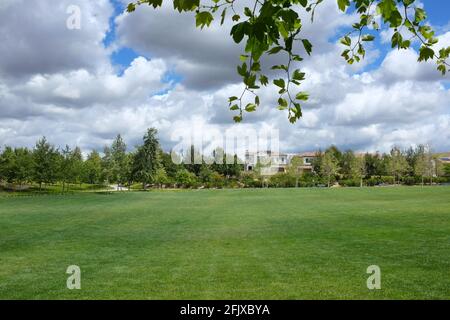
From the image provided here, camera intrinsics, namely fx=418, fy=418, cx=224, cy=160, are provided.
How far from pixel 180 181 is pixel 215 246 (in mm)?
80710

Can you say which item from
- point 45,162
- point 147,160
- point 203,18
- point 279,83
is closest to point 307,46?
point 279,83

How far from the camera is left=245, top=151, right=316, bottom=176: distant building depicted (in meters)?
112

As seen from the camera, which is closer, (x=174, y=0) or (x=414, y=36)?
(x=174, y=0)

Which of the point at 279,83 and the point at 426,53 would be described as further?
the point at 426,53

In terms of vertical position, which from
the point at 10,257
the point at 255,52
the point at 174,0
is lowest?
the point at 10,257

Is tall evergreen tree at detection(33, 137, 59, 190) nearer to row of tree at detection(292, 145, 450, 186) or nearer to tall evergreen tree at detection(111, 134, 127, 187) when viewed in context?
tall evergreen tree at detection(111, 134, 127, 187)

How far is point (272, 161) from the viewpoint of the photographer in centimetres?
13562

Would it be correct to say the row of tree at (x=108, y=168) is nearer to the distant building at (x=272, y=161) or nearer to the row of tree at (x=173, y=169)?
the row of tree at (x=173, y=169)

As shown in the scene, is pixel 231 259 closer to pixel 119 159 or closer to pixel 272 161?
pixel 119 159

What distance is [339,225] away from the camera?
2091 centimetres

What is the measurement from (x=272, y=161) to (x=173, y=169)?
39.0 m
